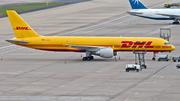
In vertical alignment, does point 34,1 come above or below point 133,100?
above

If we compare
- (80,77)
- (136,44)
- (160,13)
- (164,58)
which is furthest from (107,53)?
(160,13)

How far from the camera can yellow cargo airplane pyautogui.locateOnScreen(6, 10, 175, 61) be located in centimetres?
6581

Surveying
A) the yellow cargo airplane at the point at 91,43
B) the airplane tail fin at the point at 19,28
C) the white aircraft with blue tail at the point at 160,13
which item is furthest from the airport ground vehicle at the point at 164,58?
the white aircraft with blue tail at the point at 160,13

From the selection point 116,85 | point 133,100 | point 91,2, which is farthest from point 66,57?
point 91,2

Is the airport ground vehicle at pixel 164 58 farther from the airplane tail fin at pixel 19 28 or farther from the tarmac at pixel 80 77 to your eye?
the airplane tail fin at pixel 19 28

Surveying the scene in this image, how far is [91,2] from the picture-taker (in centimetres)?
18175

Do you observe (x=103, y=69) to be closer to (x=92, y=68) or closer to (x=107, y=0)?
(x=92, y=68)

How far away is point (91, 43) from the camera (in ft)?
220

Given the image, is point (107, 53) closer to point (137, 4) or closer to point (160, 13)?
point (160, 13)

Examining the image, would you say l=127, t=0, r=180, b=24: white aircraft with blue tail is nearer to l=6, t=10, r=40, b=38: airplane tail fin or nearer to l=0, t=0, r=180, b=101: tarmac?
l=0, t=0, r=180, b=101: tarmac

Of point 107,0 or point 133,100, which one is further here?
point 107,0

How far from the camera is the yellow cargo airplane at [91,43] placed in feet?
216

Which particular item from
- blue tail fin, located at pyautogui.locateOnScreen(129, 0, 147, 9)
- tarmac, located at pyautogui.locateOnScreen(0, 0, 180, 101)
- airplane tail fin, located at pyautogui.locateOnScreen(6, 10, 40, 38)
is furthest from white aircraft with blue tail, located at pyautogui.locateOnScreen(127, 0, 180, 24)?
airplane tail fin, located at pyautogui.locateOnScreen(6, 10, 40, 38)

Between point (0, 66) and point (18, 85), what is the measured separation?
14710 mm
